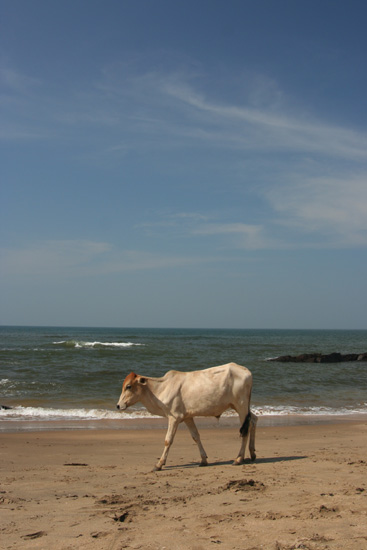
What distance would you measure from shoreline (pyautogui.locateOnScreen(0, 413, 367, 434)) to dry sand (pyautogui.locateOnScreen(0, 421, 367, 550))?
81.5 inches

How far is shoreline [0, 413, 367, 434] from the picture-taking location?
1313 cm

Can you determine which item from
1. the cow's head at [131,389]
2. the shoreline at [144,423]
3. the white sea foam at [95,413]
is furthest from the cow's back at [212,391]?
the white sea foam at [95,413]

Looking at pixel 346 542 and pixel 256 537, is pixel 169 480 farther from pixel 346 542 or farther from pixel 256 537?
pixel 346 542

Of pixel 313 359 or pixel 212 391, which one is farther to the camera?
pixel 313 359

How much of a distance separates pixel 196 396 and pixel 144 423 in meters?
5.72

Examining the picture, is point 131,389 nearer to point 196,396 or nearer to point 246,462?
point 196,396

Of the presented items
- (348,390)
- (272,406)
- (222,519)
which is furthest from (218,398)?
(348,390)

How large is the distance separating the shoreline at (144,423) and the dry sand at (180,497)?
6.79ft

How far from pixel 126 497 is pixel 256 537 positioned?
6.90 ft

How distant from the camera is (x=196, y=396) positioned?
8773 mm

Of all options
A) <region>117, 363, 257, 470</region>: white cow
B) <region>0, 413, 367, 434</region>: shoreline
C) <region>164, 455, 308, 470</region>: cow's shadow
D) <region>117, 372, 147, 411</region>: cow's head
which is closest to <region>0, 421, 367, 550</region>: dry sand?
<region>164, 455, 308, 470</region>: cow's shadow

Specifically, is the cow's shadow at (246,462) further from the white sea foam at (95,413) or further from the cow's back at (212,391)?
the white sea foam at (95,413)

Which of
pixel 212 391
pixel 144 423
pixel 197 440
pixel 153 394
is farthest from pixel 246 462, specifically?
pixel 144 423

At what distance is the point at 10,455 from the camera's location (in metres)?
9.56
